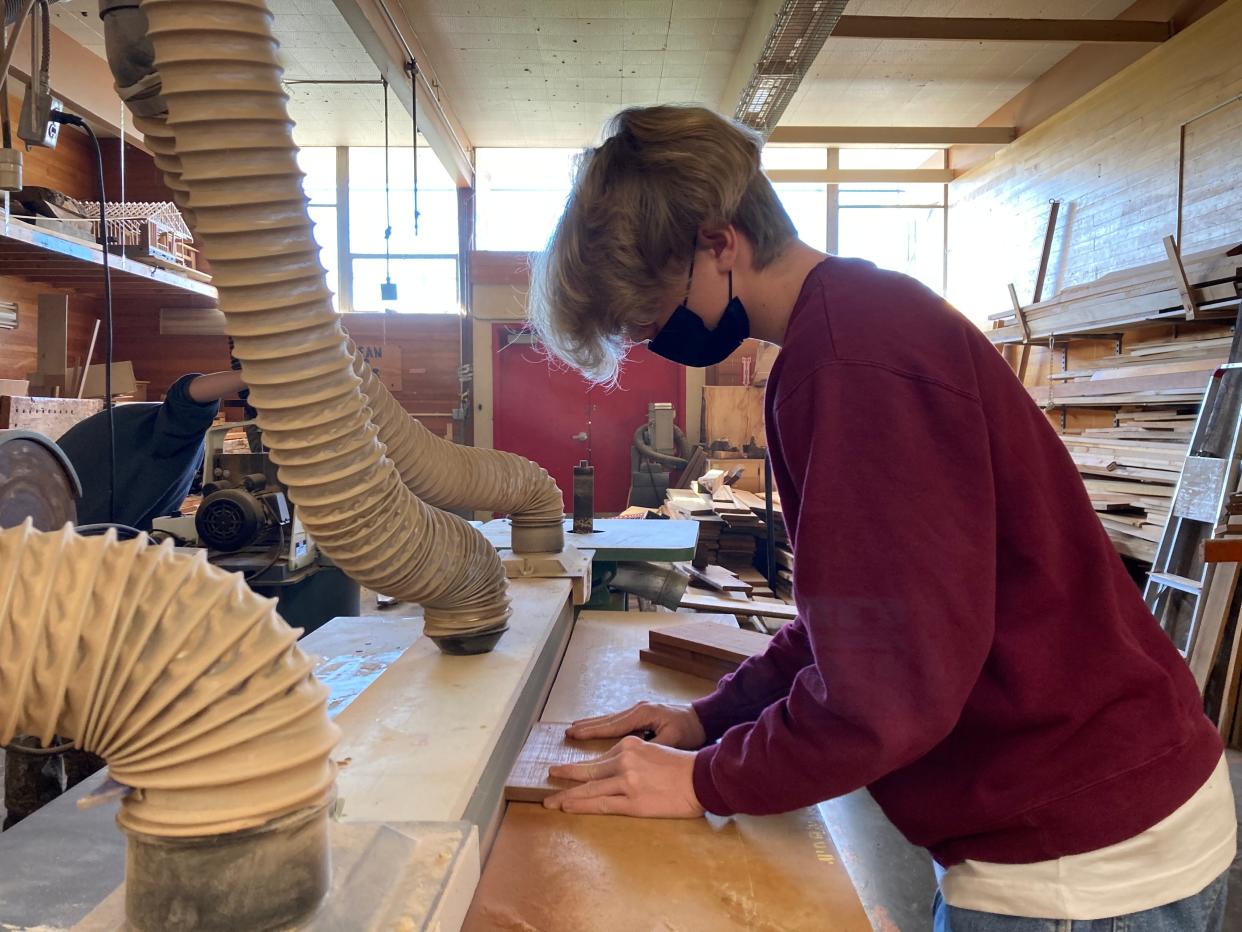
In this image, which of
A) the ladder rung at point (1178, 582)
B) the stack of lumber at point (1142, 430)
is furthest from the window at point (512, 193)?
the ladder rung at point (1178, 582)

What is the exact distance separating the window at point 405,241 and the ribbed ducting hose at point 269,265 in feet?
22.9

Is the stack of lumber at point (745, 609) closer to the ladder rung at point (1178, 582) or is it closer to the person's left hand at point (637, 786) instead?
the person's left hand at point (637, 786)

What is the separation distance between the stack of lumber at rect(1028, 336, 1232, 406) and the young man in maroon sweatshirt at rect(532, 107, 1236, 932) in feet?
11.7

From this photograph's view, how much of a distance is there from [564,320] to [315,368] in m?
0.35

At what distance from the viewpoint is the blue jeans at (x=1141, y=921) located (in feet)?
2.55

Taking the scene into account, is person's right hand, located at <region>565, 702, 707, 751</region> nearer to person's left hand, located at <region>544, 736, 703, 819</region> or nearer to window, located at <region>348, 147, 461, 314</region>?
person's left hand, located at <region>544, 736, 703, 819</region>

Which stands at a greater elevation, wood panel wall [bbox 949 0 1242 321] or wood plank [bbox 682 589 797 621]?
wood panel wall [bbox 949 0 1242 321]

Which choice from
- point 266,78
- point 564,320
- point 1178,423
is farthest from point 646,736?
point 1178,423

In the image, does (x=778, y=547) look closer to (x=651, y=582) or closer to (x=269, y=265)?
(x=651, y=582)

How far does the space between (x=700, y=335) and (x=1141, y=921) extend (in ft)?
2.71

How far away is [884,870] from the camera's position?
1.79 metres

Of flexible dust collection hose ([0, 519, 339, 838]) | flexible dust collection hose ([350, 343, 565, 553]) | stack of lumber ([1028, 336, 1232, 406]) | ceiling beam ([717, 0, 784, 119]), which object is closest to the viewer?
flexible dust collection hose ([0, 519, 339, 838])

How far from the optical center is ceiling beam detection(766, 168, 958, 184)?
7023mm

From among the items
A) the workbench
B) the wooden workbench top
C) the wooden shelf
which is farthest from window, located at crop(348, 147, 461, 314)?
the wooden workbench top
